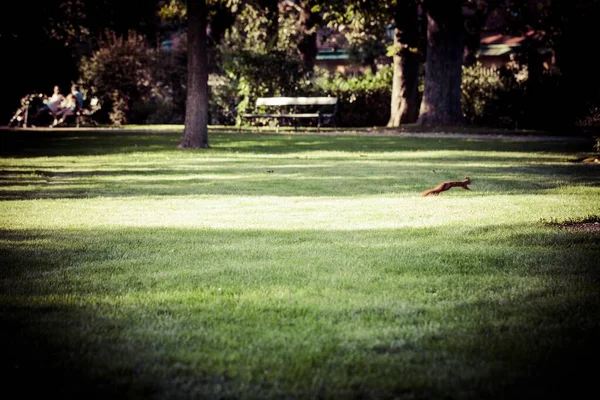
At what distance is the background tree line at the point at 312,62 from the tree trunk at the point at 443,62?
0.13 ft

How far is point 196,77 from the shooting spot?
2120 centimetres

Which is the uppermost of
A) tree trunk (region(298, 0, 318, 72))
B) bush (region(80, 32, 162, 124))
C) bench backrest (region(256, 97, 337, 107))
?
tree trunk (region(298, 0, 318, 72))

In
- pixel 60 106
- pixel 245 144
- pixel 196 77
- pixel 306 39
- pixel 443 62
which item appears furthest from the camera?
pixel 306 39

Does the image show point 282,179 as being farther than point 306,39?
No

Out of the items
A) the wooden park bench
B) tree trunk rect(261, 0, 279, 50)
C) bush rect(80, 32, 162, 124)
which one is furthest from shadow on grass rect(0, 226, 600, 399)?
bush rect(80, 32, 162, 124)

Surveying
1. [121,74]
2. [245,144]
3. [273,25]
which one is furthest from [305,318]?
[273,25]

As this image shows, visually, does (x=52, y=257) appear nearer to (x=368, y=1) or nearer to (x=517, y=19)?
(x=368, y=1)

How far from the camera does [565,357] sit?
3.97 meters

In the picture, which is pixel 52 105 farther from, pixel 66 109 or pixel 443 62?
pixel 443 62

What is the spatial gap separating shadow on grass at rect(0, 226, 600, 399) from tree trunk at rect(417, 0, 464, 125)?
22.9 metres

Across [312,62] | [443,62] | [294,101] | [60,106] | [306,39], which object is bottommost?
Answer: [60,106]

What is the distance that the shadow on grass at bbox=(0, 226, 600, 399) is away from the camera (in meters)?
3.69

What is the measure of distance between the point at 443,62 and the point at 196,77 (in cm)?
1209

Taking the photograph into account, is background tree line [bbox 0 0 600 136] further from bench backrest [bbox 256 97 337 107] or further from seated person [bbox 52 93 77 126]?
bench backrest [bbox 256 97 337 107]
